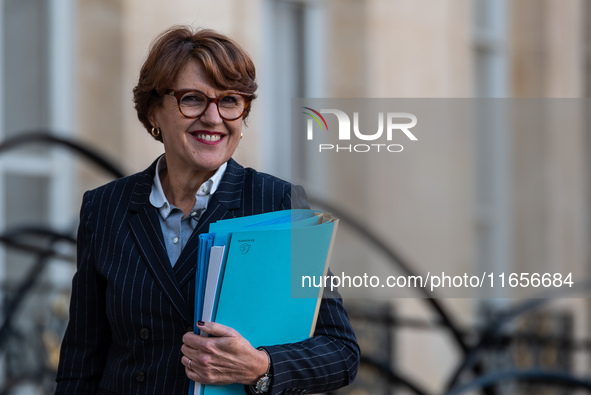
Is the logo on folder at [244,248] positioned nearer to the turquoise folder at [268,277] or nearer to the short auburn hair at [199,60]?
the turquoise folder at [268,277]

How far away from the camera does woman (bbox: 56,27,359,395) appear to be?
1.56 metres

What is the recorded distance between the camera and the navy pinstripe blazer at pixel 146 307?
1627 millimetres

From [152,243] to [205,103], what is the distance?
0.30 m

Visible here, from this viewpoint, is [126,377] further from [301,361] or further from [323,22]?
[323,22]

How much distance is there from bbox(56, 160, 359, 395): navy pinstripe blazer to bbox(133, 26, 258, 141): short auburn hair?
7.6 inches

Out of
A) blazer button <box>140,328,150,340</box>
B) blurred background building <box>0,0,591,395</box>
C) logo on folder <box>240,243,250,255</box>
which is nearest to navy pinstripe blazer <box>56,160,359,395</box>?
blazer button <box>140,328,150,340</box>

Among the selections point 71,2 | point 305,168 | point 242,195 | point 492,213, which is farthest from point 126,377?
point 492,213

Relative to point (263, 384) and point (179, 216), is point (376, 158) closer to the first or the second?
point (179, 216)

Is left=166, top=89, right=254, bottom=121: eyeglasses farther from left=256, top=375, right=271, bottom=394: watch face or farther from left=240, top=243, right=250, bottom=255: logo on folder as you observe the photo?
left=256, top=375, right=271, bottom=394: watch face

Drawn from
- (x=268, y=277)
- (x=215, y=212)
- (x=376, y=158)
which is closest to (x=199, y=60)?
(x=215, y=212)

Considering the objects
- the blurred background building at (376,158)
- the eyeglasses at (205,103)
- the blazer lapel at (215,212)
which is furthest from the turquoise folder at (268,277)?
the blurred background building at (376,158)

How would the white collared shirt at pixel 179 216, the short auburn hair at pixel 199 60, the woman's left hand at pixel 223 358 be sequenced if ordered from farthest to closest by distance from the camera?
the white collared shirt at pixel 179 216, the short auburn hair at pixel 199 60, the woman's left hand at pixel 223 358

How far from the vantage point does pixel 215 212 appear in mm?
1682

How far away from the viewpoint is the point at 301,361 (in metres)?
1.57
